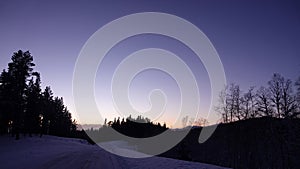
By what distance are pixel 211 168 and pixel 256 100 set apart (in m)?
16.7

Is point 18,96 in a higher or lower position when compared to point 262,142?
higher

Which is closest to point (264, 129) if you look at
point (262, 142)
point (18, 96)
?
point (262, 142)

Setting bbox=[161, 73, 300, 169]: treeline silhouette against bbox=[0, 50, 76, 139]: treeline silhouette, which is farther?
bbox=[0, 50, 76, 139]: treeline silhouette

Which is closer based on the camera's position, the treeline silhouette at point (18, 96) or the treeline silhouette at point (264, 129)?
the treeline silhouette at point (264, 129)

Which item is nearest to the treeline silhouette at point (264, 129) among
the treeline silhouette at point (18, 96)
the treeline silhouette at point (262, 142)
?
the treeline silhouette at point (262, 142)

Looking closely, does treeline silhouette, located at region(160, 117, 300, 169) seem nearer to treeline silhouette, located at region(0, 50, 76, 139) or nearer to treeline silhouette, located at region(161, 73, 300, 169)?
treeline silhouette, located at region(161, 73, 300, 169)

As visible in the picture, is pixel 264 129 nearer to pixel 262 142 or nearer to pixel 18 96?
pixel 262 142

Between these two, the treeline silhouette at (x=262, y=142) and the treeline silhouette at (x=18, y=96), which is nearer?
the treeline silhouette at (x=262, y=142)

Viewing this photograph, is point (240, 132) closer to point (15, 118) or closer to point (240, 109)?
point (240, 109)

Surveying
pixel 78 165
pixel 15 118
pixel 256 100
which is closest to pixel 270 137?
pixel 256 100

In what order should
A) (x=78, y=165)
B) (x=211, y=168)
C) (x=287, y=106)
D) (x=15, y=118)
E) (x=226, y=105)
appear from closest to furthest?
(x=78, y=165) → (x=211, y=168) → (x=287, y=106) → (x=226, y=105) → (x=15, y=118)

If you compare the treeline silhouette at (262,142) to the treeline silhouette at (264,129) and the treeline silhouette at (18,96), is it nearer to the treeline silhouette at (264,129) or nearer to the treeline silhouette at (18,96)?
the treeline silhouette at (264,129)

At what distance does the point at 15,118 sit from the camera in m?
40.6

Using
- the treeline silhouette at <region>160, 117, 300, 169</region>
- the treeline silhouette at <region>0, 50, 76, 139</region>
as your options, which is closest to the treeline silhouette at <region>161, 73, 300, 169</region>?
the treeline silhouette at <region>160, 117, 300, 169</region>
